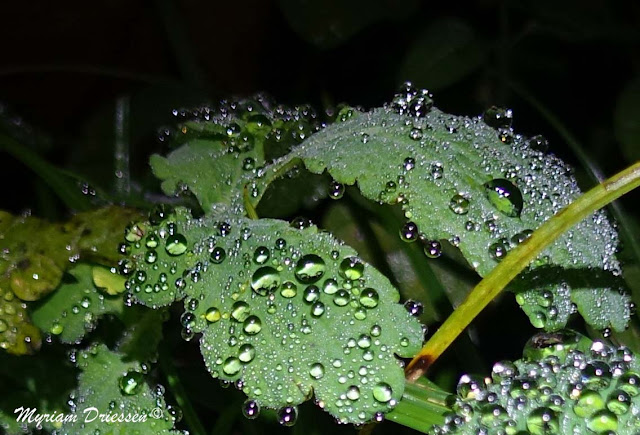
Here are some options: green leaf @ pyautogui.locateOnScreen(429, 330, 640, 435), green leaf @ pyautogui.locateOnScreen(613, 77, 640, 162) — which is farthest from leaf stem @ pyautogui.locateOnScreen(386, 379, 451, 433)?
green leaf @ pyautogui.locateOnScreen(613, 77, 640, 162)

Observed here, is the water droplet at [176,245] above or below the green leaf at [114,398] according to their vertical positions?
above

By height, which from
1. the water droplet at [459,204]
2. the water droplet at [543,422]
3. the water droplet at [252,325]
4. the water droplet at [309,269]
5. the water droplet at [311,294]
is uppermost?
the water droplet at [459,204]

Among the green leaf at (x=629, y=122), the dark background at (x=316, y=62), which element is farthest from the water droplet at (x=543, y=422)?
the green leaf at (x=629, y=122)

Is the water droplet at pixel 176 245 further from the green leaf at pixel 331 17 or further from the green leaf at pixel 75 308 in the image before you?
the green leaf at pixel 331 17

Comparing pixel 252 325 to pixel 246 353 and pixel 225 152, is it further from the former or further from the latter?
pixel 225 152

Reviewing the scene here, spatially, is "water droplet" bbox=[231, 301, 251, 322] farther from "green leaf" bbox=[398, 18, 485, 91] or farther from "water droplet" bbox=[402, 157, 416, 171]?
"green leaf" bbox=[398, 18, 485, 91]

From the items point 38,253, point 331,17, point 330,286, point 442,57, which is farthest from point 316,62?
point 330,286
